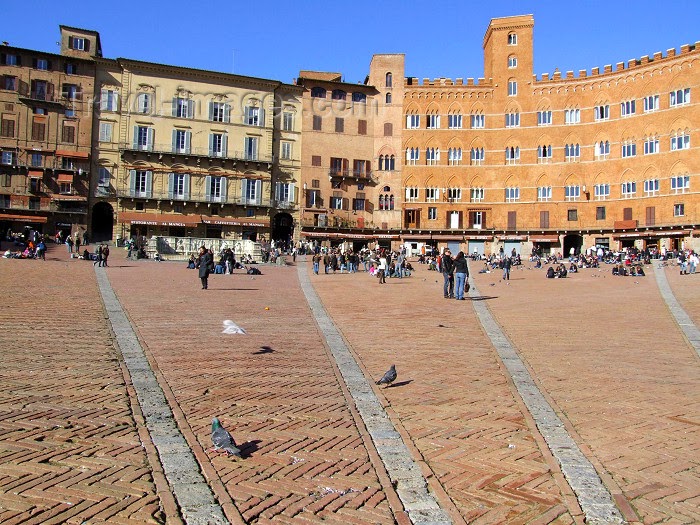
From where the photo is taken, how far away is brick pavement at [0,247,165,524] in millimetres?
4914

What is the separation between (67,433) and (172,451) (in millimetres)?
1137

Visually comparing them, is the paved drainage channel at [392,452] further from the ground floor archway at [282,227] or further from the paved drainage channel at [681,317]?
the ground floor archway at [282,227]

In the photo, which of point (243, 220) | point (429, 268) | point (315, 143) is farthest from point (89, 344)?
point (315, 143)

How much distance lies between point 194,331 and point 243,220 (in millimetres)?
44444

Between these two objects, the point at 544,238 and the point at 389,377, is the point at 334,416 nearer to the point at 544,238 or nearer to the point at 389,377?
the point at 389,377

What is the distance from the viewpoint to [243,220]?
5600 centimetres

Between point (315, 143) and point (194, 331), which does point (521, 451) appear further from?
point (315, 143)

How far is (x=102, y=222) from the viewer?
178 feet

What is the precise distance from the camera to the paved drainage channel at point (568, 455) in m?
5.13

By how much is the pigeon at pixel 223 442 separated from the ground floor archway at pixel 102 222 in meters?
50.4

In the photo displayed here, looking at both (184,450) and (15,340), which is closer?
(184,450)

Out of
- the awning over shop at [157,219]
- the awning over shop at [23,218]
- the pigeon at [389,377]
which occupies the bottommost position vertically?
the pigeon at [389,377]

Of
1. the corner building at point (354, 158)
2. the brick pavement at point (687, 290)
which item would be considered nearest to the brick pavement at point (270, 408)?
the brick pavement at point (687, 290)

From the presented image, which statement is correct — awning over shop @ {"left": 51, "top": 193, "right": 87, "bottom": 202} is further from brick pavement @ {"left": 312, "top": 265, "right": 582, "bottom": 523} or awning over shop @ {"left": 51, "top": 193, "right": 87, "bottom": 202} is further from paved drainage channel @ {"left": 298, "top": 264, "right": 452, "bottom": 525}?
paved drainage channel @ {"left": 298, "top": 264, "right": 452, "bottom": 525}
